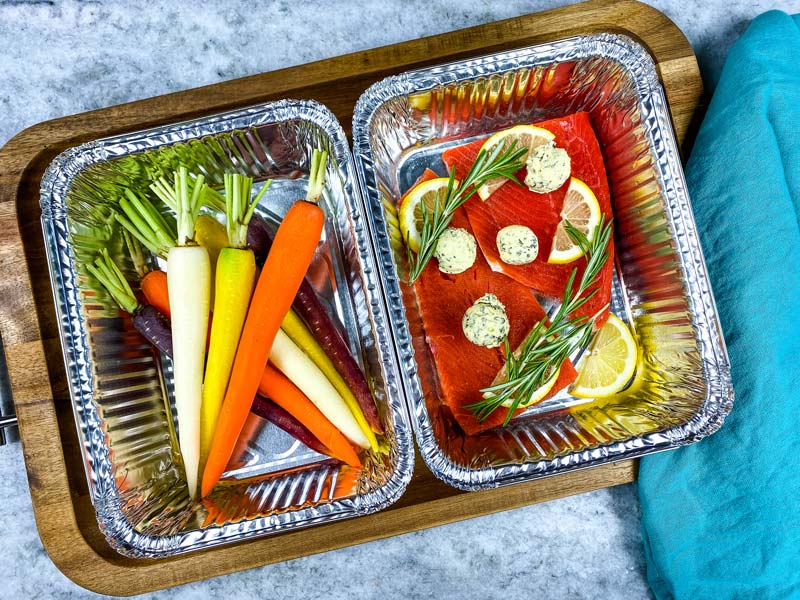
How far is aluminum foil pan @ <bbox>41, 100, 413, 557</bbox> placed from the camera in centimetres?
100

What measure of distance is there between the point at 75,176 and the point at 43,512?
2.00 feet

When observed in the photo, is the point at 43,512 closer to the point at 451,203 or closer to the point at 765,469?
the point at 451,203

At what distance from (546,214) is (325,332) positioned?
0.46m

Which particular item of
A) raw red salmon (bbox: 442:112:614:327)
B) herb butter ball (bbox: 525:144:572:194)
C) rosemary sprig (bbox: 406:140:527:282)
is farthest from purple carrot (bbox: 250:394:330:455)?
herb butter ball (bbox: 525:144:572:194)

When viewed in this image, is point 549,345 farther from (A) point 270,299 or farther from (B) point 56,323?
(B) point 56,323

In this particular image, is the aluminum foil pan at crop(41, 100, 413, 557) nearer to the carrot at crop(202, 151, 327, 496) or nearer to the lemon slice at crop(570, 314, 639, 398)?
the carrot at crop(202, 151, 327, 496)

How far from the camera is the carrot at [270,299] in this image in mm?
1011

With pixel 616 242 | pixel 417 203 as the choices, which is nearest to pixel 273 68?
pixel 417 203

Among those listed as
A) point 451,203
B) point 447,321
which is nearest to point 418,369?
point 447,321

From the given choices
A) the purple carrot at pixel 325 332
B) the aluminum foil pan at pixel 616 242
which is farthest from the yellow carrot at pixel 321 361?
the aluminum foil pan at pixel 616 242

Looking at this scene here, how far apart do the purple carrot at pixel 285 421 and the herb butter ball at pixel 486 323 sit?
0.34m

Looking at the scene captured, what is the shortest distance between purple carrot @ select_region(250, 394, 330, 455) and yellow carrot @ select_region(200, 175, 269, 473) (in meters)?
0.08

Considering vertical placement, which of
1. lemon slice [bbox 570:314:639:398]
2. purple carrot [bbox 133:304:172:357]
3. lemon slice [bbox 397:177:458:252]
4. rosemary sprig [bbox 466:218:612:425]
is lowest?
lemon slice [bbox 570:314:639:398]

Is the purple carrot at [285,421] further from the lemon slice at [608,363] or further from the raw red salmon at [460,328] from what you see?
the lemon slice at [608,363]
